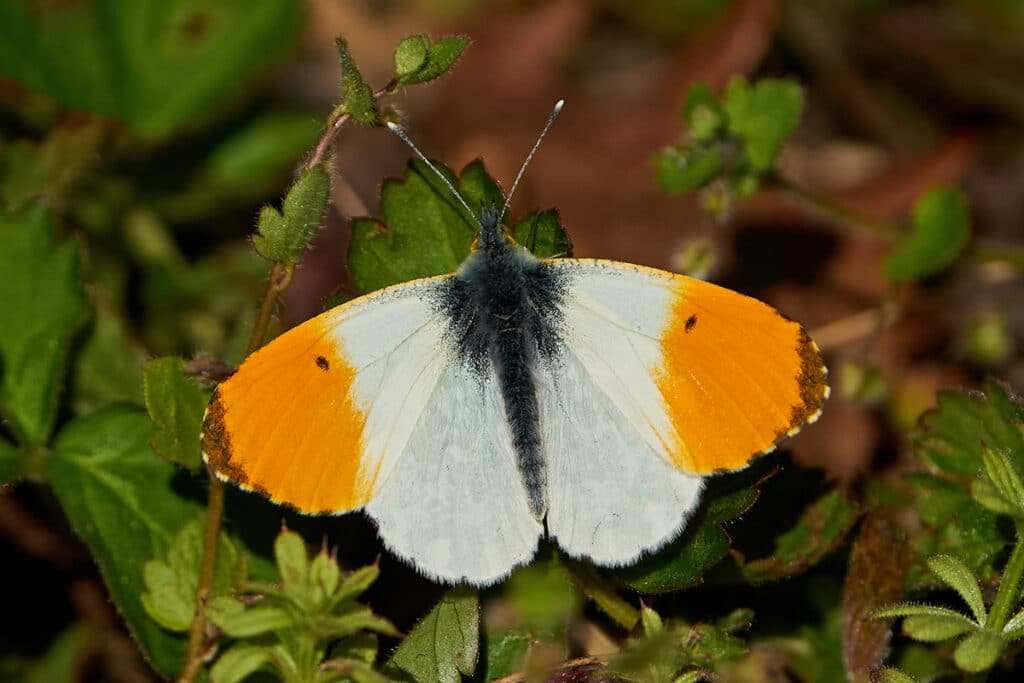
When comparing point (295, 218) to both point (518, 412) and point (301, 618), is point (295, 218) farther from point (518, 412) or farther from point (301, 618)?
point (301, 618)

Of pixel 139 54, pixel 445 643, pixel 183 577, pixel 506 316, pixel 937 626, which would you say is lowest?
pixel 937 626

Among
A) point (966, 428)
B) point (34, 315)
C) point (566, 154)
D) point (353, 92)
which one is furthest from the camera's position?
point (566, 154)

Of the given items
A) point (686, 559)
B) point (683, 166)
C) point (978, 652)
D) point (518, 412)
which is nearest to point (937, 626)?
point (978, 652)

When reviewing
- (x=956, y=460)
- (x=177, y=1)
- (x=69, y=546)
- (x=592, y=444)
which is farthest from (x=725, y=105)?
(x=69, y=546)

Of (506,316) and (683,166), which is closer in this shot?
(506,316)

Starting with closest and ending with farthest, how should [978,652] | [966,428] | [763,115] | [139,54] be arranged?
1. [978,652]
2. [966,428]
3. [763,115]
4. [139,54]

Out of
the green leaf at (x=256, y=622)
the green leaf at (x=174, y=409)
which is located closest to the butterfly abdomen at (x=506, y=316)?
the green leaf at (x=256, y=622)

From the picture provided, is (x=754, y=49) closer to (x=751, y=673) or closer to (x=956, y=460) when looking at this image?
(x=956, y=460)
